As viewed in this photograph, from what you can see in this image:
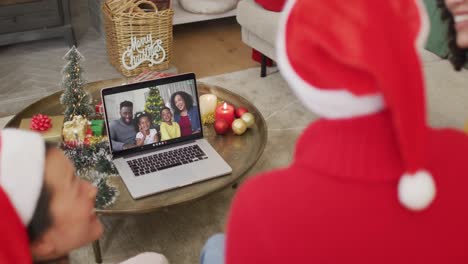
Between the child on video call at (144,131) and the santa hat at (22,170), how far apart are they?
1053 mm

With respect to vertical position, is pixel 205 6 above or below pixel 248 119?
below

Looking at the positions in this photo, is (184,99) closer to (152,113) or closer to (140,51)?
Answer: (152,113)

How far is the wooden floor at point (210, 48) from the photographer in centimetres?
340

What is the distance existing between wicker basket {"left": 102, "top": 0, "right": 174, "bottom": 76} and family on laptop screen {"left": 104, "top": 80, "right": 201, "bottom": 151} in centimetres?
110

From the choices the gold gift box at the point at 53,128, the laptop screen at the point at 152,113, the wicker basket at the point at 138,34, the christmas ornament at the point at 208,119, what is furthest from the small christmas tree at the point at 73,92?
the wicker basket at the point at 138,34

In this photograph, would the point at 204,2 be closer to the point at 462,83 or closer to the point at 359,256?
the point at 462,83

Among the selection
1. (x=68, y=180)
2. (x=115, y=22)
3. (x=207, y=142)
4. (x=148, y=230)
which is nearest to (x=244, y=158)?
(x=207, y=142)

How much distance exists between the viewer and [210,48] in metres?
3.68

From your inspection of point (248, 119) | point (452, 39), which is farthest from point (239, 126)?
point (452, 39)

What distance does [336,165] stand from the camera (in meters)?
0.69

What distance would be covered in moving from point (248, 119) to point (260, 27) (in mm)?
1043

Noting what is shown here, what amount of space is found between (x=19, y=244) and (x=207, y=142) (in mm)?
1226

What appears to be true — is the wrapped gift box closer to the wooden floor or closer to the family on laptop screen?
the family on laptop screen

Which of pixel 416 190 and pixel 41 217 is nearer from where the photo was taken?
pixel 416 190
